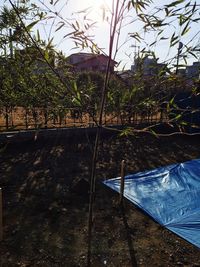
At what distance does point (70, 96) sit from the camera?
2385mm

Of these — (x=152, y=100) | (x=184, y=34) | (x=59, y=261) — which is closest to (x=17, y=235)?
(x=59, y=261)

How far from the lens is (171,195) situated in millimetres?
6039

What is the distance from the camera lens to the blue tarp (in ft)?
15.8

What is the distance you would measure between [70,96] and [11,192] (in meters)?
4.33

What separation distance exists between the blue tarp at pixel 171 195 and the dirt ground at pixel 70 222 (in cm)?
19

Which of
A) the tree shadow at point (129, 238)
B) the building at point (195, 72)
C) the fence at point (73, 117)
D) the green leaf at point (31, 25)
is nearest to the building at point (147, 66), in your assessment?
the building at point (195, 72)

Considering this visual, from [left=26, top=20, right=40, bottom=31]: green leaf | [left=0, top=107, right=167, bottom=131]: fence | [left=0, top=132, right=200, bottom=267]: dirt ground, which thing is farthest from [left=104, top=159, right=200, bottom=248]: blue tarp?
[left=26, top=20, right=40, bottom=31]: green leaf

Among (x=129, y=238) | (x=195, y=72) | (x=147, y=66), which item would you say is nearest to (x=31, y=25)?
(x=147, y=66)

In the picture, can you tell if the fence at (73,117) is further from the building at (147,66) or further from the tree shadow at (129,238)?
the tree shadow at (129,238)

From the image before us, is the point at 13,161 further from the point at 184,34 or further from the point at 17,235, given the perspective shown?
the point at 184,34

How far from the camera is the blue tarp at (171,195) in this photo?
4820 mm

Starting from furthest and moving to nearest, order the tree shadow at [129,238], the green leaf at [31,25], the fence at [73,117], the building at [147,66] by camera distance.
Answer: the tree shadow at [129,238], the fence at [73,117], the building at [147,66], the green leaf at [31,25]

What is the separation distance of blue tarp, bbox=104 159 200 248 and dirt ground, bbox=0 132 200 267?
0.19 meters

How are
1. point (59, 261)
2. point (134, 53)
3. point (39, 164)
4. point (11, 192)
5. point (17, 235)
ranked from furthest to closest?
1. point (39, 164)
2. point (11, 192)
3. point (17, 235)
4. point (59, 261)
5. point (134, 53)
